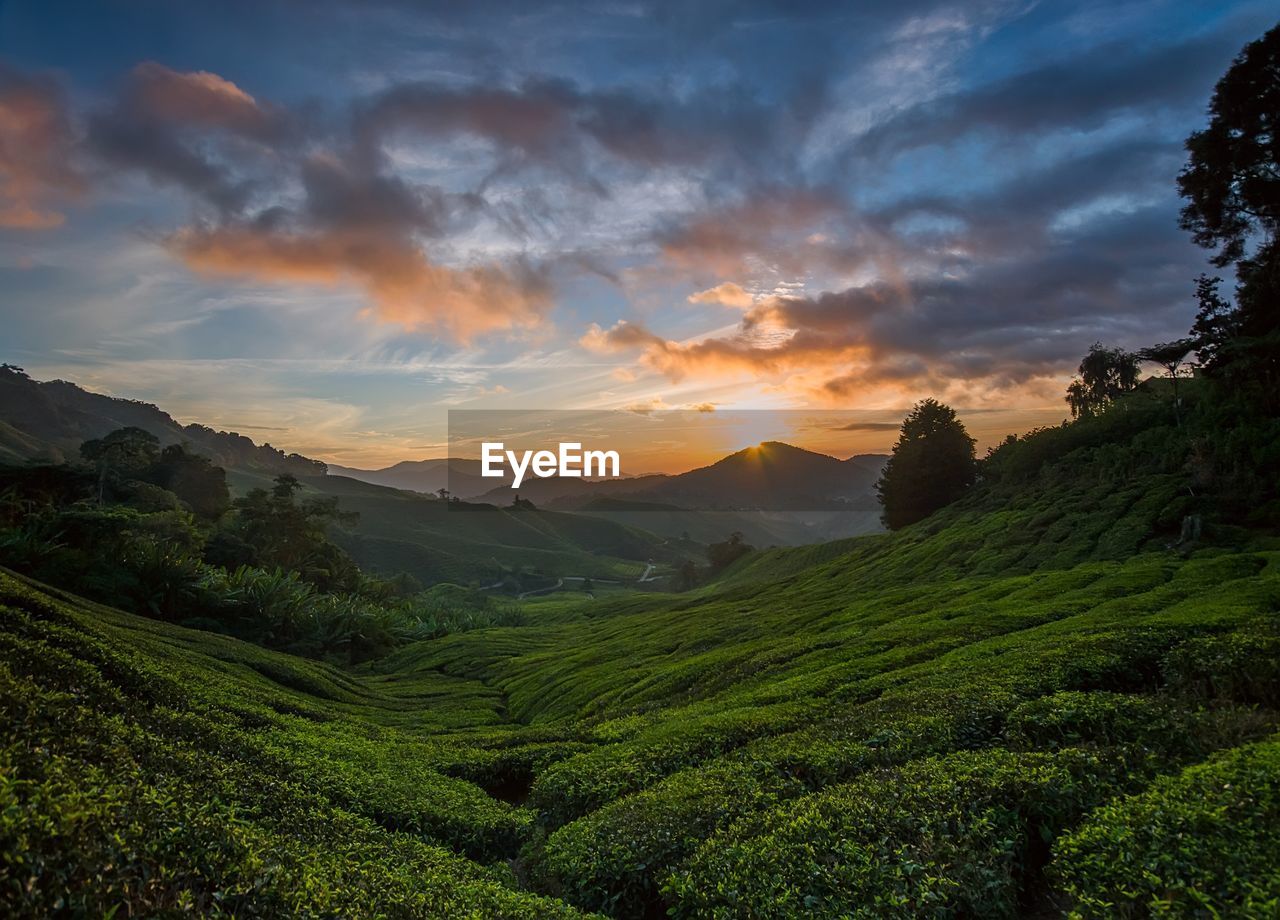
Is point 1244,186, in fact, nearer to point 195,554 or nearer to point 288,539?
point 195,554

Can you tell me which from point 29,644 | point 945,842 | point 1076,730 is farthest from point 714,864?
point 29,644

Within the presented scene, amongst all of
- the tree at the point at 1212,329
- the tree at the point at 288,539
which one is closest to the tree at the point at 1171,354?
the tree at the point at 1212,329

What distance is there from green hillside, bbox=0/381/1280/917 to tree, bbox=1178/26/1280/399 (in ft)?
53.3

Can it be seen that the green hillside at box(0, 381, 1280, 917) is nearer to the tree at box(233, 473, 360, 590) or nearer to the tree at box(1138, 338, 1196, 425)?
the tree at box(1138, 338, 1196, 425)

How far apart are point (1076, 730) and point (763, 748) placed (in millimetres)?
6754

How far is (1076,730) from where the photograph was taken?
13.1m

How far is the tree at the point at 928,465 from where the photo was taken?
77.6m

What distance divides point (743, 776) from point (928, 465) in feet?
238

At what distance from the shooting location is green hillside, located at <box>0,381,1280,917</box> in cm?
743

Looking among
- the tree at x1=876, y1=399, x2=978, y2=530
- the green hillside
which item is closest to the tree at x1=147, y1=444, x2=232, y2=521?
the green hillside

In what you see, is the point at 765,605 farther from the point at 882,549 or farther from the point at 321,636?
the point at 321,636

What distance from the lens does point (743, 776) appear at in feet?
46.7

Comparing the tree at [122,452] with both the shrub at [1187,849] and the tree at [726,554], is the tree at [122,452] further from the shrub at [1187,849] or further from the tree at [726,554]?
the tree at [726,554]

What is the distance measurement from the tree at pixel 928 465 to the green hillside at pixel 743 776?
46052 mm
